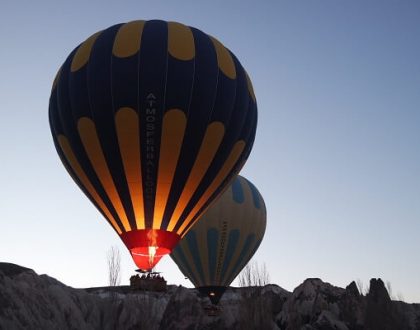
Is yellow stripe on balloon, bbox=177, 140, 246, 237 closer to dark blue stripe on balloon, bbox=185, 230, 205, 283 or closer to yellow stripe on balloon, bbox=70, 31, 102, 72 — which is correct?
yellow stripe on balloon, bbox=70, 31, 102, 72

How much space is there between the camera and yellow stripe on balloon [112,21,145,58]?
41.6 ft

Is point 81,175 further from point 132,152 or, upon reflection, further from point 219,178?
point 219,178

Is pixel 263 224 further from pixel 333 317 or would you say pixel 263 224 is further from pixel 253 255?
pixel 333 317

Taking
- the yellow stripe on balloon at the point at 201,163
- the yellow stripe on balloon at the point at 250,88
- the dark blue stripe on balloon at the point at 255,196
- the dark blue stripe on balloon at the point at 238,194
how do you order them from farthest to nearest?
the dark blue stripe on balloon at the point at 255,196 < the dark blue stripe on balloon at the point at 238,194 < the yellow stripe on balloon at the point at 250,88 < the yellow stripe on balloon at the point at 201,163

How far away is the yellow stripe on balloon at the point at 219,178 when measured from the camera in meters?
13.5

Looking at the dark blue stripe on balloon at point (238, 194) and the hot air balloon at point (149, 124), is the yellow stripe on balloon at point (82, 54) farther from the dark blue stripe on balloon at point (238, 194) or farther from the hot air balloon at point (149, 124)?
the dark blue stripe on balloon at point (238, 194)

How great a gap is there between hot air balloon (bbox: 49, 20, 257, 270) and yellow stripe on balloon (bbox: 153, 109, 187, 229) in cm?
3

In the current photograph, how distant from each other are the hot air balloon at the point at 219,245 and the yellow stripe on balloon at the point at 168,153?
28.0 feet

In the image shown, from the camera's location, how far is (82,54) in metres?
13.3

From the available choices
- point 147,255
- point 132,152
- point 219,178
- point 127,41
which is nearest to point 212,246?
point 219,178

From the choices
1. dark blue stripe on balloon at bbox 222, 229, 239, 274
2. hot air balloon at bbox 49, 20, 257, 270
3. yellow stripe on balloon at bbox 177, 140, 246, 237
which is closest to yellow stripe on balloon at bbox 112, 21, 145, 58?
hot air balloon at bbox 49, 20, 257, 270

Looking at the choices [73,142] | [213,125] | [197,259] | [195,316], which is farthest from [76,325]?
[213,125]

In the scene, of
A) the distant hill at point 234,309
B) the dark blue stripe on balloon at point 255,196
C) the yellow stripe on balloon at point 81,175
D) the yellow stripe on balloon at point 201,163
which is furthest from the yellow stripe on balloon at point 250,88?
the distant hill at point 234,309

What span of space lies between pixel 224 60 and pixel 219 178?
10.8 ft
